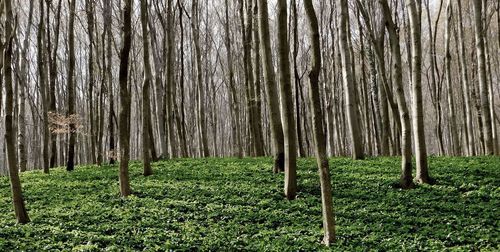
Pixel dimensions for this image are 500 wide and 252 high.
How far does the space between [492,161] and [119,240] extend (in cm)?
963

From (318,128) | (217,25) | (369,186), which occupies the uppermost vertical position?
(217,25)

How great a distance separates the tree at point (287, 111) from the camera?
9.48m

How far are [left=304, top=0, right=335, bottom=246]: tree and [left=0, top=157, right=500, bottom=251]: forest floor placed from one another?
1.13ft

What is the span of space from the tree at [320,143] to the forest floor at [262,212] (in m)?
0.34

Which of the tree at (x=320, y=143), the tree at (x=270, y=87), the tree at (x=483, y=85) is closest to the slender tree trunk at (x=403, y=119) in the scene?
the tree at (x=270, y=87)

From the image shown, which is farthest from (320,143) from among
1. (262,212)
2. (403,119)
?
(403,119)

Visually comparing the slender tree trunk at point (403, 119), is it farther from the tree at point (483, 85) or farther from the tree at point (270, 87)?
the tree at point (483, 85)

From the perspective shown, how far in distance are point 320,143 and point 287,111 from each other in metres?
2.66

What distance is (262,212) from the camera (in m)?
8.81

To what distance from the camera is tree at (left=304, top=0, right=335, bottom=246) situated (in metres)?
7.06

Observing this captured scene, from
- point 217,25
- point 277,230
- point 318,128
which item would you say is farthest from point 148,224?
point 217,25

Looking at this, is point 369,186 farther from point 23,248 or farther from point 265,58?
point 23,248

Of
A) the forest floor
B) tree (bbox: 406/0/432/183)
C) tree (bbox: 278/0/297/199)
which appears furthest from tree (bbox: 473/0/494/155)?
tree (bbox: 278/0/297/199)

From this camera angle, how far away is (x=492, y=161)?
11.3 m
